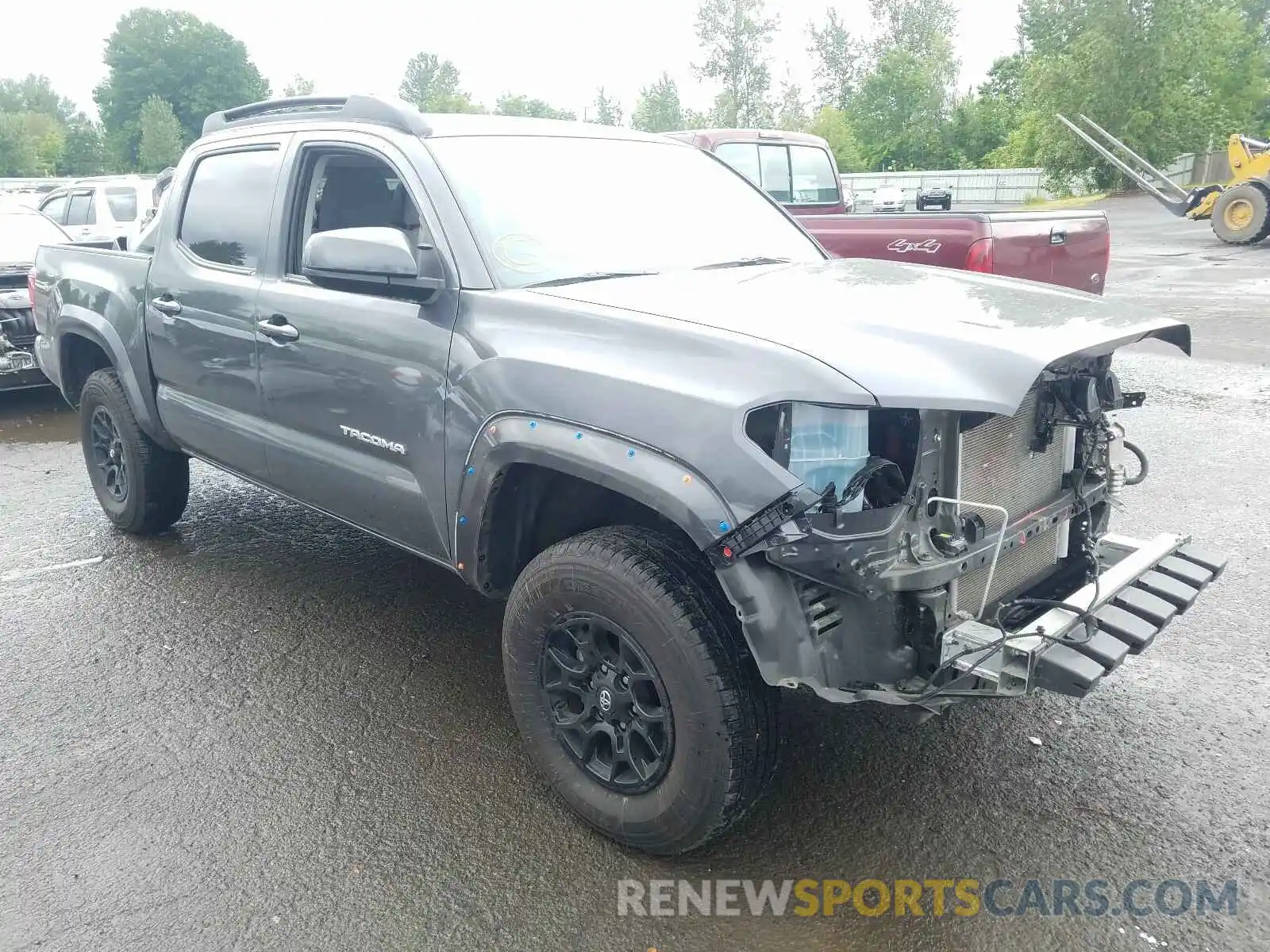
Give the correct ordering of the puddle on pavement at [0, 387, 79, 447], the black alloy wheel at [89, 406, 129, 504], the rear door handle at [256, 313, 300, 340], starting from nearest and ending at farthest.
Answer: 1. the rear door handle at [256, 313, 300, 340]
2. the black alloy wheel at [89, 406, 129, 504]
3. the puddle on pavement at [0, 387, 79, 447]

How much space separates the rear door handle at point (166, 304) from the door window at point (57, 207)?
13.5 m

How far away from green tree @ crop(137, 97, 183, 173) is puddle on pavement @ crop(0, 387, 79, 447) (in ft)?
230

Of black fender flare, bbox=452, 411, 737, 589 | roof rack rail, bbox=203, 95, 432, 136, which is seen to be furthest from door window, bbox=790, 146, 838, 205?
black fender flare, bbox=452, 411, 737, 589

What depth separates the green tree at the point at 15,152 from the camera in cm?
6731

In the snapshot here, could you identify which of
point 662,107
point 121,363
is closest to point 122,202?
point 121,363

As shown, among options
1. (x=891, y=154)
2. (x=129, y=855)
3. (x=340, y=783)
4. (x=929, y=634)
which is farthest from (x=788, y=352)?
(x=891, y=154)

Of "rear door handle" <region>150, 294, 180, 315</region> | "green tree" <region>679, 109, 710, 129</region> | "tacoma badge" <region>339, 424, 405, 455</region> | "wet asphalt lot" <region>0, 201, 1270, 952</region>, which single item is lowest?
"wet asphalt lot" <region>0, 201, 1270, 952</region>

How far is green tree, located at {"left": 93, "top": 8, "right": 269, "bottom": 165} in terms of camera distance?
89.2m

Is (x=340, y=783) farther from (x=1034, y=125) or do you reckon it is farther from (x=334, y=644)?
(x=1034, y=125)

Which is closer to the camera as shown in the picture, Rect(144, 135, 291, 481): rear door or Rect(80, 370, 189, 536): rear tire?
Rect(144, 135, 291, 481): rear door

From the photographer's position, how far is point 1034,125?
1645 inches

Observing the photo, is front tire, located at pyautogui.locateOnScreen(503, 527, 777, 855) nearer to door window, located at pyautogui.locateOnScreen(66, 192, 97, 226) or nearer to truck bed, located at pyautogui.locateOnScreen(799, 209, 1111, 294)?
truck bed, located at pyautogui.locateOnScreen(799, 209, 1111, 294)

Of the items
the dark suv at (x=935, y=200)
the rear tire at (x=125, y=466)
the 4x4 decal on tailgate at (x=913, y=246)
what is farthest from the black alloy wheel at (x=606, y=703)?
the dark suv at (x=935, y=200)

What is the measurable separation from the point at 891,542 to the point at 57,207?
57.0 ft
